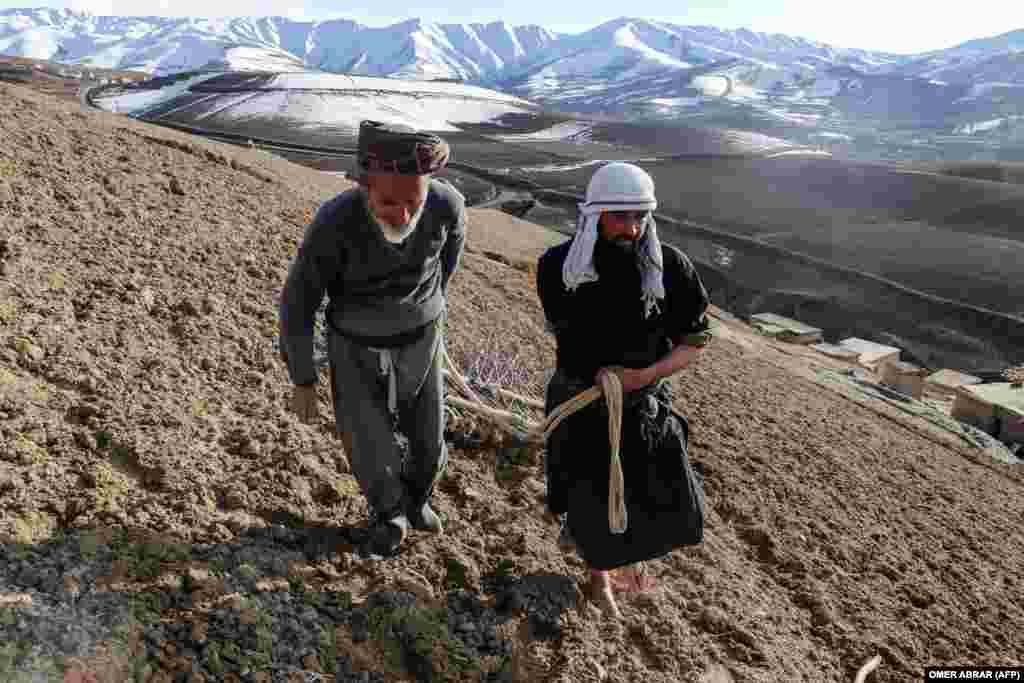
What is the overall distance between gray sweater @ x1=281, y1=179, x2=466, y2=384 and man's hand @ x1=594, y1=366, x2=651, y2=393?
59 cm

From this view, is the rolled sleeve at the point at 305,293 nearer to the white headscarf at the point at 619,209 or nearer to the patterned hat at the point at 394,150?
the patterned hat at the point at 394,150

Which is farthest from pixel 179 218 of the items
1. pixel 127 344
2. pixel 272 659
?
pixel 272 659

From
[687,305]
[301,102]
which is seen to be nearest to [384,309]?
[687,305]

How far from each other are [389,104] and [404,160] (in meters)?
76.8

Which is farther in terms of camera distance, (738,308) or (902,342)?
(738,308)

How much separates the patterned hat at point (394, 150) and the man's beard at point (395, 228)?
0.14 metres

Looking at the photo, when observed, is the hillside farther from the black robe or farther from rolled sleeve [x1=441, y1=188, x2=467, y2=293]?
rolled sleeve [x1=441, y1=188, x2=467, y2=293]

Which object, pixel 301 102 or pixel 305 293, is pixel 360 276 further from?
pixel 301 102

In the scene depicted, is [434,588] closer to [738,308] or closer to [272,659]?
[272,659]

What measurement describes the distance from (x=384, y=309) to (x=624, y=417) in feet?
2.77

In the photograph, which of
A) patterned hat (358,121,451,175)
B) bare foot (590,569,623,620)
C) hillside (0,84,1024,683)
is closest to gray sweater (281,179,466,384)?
patterned hat (358,121,451,175)

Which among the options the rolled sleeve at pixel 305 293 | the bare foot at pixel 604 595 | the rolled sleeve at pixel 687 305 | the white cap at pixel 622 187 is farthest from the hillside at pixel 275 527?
the white cap at pixel 622 187

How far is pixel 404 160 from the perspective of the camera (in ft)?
6.27

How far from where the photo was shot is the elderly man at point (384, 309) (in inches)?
77.4
